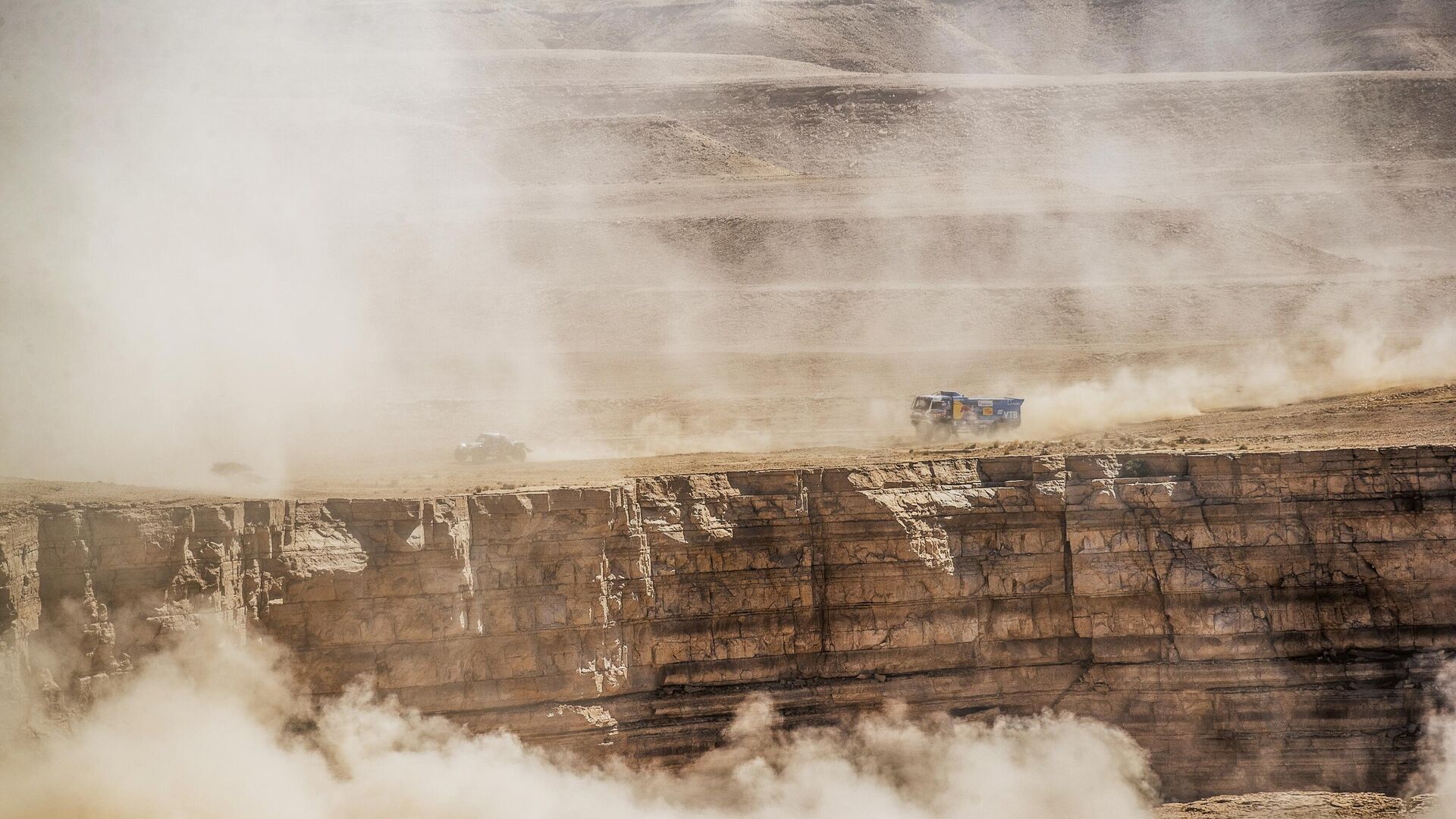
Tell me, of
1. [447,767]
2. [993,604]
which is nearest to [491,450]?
[447,767]

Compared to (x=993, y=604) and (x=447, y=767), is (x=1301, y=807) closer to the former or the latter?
(x=993, y=604)

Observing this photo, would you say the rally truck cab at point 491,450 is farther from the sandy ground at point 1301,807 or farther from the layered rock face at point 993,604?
the sandy ground at point 1301,807

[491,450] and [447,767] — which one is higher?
[491,450]

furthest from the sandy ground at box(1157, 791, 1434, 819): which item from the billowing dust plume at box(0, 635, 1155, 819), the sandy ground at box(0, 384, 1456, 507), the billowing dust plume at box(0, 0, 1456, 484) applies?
the billowing dust plume at box(0, 0, 1456, 484)

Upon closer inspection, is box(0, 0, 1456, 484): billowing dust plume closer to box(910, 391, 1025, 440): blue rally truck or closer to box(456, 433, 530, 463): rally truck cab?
box(910, 391, 1025, 440): blue rally truck

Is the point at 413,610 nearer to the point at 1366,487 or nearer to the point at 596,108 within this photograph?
the point at 1366,487

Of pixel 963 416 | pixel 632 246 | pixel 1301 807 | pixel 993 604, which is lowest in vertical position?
pixel 1301 807
